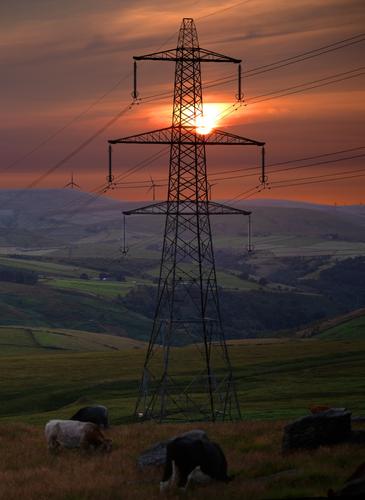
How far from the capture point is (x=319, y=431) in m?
29.7

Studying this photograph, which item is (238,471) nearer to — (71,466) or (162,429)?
(71,466)

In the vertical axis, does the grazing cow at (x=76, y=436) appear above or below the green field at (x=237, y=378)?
above

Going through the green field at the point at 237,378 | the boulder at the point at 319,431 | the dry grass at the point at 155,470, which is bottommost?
the green field at the point at 237,378

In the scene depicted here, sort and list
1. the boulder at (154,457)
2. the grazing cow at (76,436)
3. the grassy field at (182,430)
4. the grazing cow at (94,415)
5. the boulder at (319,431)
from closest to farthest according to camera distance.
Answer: the grassy field at (182,430), the boulder at (154,457), the boulder at (319,431), the grazing cow at (76,436), the grazing cow at (94,415)

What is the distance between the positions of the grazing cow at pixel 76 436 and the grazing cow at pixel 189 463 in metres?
9.59

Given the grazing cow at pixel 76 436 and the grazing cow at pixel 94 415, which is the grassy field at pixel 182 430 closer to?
the grazing cow at pixel 76 436

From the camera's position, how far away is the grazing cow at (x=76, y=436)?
35.7 metres

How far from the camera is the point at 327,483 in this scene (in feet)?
79.6

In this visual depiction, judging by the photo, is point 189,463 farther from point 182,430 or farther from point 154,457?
point 182,430

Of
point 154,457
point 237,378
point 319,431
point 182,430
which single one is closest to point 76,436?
point 182,430

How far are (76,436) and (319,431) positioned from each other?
10.9m

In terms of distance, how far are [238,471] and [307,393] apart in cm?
6301

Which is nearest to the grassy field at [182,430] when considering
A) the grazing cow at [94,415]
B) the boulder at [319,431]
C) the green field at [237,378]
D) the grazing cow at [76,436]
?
the green field at [237,378]

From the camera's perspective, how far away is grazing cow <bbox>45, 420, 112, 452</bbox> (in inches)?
1406
